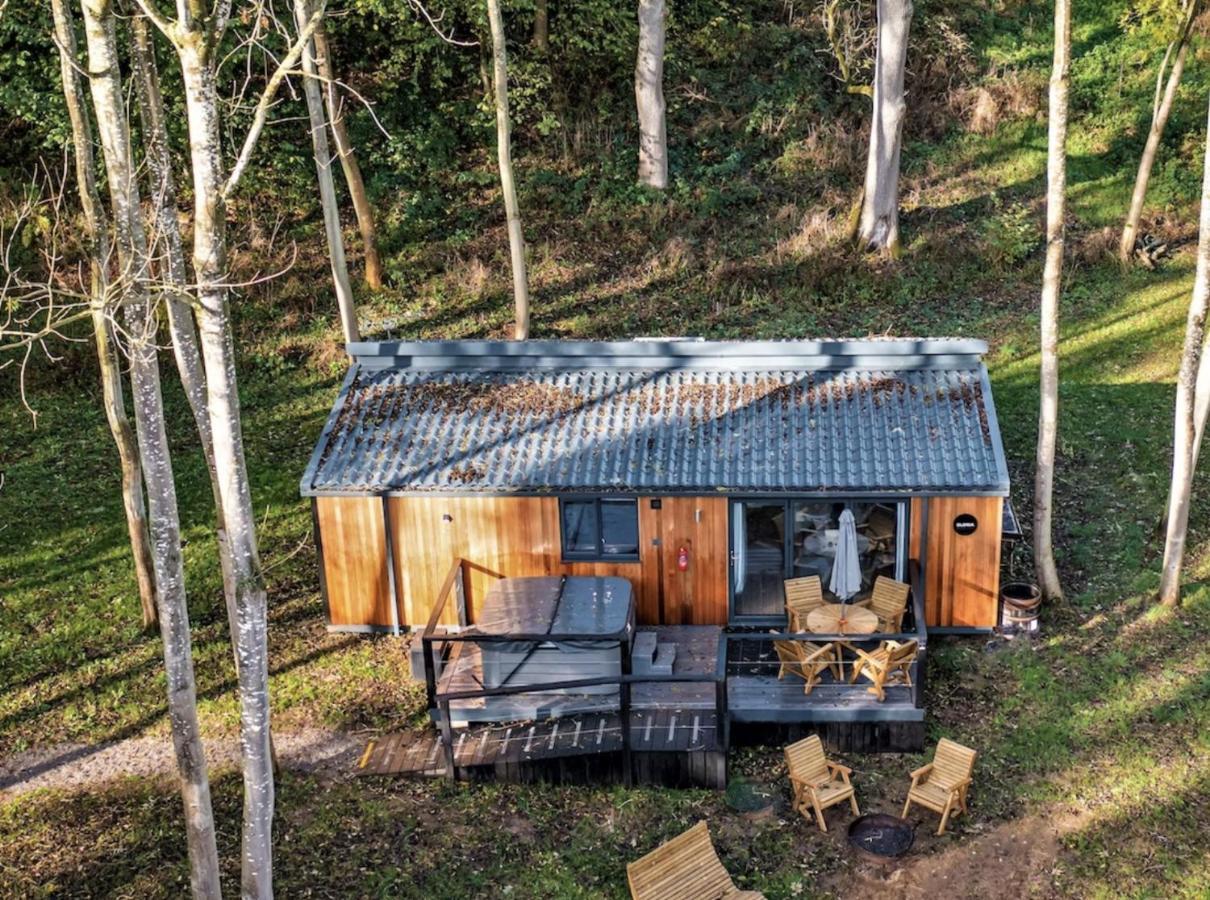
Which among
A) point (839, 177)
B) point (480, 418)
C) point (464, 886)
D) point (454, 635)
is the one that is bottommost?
point (464, 886)

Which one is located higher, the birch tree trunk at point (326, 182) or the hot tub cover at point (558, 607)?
the birch tree trunk at point (326, 182)

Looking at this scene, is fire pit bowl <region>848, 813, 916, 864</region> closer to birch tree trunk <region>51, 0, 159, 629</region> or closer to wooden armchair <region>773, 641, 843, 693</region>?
wooden armchair <region>773, 641, 843, 693</region>

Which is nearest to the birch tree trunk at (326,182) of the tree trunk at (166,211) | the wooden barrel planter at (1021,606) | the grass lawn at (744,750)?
the grass lawn at (744,750)

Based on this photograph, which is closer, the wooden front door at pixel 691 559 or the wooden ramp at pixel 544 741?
the wooden ramp at pixel 544 741

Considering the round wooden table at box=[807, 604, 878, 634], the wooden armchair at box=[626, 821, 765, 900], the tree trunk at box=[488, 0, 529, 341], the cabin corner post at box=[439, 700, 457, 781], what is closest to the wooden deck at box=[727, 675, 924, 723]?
the round wooden table at box=[807, 604, 878, 634]

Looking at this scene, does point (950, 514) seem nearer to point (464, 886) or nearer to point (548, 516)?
point (548, 516)

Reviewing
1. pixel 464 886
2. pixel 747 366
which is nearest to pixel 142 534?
pixel 464 886

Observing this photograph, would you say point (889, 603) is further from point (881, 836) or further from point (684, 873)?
point (684, 873)

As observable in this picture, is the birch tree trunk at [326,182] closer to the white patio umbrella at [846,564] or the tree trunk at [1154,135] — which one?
the white patio umbrella at [846,564]
